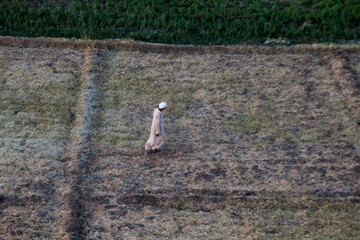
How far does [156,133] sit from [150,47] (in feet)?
12.8

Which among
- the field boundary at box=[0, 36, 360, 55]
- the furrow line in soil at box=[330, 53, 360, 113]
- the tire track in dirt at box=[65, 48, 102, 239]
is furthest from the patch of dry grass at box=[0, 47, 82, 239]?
the furrow line in soil at box=[330, 53, 360, 113]

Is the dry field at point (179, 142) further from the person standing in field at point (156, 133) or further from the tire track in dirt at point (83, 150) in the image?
the person standing in field at point (156, 133)

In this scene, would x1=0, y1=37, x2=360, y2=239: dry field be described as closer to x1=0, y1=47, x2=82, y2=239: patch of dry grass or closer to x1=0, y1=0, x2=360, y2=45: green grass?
x1=0, y1=47, x2=82, y2=239: patch of dry grass

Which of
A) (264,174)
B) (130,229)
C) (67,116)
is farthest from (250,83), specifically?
(130,229)

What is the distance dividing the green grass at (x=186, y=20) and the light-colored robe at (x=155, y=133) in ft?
14.4

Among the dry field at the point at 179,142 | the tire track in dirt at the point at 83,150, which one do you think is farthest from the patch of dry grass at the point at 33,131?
the tire track in dirt at the point at 83,150

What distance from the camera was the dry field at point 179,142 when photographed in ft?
22.9

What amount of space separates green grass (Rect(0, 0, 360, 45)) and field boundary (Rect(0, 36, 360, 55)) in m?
0.45

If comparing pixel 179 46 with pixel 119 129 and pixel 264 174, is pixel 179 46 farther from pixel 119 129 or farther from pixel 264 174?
pixel 264 174

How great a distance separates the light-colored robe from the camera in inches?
307

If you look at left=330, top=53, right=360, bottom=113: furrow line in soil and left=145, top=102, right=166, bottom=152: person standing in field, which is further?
left=330, top=53, right=360, bottom=113: furrow line in soil

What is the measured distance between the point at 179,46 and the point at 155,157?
3.98m

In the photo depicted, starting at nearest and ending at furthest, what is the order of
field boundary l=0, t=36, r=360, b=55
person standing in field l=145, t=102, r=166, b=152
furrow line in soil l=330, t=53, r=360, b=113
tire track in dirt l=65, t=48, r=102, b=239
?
1. tire track in dirt l=65, t=48, r=102, b=239
2. person standing in field l=145, t=102, r=166, b=152
3. furrow line in soil l=330, t=53, r=360, b=113
4. field boundary l=0, t=36, r=360, b=55

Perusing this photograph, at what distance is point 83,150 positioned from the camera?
814 centimetres
